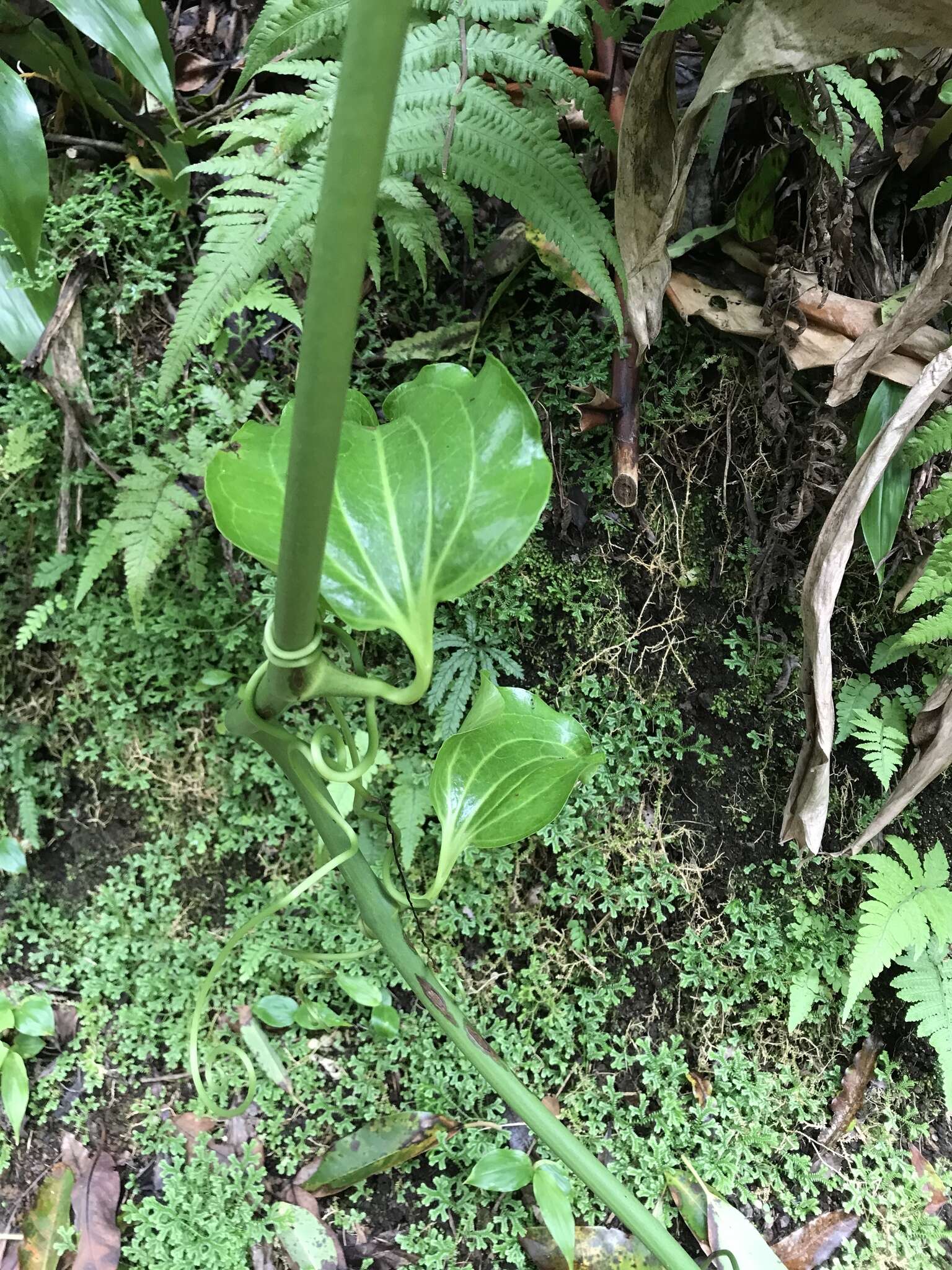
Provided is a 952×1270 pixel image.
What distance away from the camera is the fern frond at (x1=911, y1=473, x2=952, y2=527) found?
3.77ft

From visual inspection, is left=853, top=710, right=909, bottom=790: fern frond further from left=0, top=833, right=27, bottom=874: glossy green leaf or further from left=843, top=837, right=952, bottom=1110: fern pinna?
left=0, top=833, right=27, bottom=874: glossy green leaf

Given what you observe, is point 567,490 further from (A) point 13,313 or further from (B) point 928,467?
(A) point 13,313

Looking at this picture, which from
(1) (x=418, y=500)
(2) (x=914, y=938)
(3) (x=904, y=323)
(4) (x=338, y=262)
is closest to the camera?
(4) (x=338, y=262)

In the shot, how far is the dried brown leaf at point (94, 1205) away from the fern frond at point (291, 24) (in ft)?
5.48

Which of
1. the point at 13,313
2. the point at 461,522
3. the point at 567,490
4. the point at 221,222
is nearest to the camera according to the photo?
the point at 461,522

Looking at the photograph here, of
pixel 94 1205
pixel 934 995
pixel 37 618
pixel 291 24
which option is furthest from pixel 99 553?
pixel 934 995

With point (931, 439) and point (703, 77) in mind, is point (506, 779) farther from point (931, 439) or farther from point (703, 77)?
point (703, 77)

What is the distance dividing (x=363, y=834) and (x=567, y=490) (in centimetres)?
67

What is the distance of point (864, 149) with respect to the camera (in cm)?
123

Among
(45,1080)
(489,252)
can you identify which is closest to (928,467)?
(489,252)

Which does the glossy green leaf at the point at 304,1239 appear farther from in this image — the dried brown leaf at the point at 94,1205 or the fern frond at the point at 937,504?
the fern frond at the point at 937,504

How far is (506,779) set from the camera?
972 mm

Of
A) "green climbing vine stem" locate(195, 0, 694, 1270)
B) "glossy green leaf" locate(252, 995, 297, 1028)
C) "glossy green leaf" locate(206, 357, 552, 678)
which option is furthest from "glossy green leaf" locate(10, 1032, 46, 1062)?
"glossy green leaf" locate(206, 357, 552, 678)

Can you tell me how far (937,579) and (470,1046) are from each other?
96 cm
